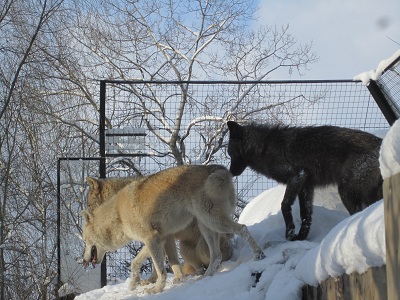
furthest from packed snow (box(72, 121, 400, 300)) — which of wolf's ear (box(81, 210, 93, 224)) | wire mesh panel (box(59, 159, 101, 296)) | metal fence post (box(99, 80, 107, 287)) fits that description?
wire mesh panel (box(59, 159, 101, 296))

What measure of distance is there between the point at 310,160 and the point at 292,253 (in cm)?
151

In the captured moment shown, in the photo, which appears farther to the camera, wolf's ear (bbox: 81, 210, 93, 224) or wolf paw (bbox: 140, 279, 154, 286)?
wolf's ear (bbox: 81, 210, 93, 224)

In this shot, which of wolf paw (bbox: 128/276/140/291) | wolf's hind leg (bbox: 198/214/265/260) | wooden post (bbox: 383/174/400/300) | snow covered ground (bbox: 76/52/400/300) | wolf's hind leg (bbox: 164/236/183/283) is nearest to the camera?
wooden post (bbox: 383/174/400/300)

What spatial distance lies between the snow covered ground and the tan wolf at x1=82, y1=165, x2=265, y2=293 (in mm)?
329

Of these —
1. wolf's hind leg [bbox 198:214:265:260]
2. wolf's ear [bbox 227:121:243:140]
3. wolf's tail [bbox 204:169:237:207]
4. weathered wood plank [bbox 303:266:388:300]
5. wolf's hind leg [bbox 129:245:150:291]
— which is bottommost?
weathered wood plank [bbox 303:266:388:300]

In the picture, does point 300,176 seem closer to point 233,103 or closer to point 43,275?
point 233,103

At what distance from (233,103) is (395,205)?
8419 millimetres

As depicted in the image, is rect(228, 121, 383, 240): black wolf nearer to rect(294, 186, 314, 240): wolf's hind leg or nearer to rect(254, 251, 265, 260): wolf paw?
rect(294, 186, 314, 240): wolf's hind leg

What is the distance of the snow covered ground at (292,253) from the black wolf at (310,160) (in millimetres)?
413

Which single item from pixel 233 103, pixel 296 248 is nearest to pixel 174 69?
pixel 233 103

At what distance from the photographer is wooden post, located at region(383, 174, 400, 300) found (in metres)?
2.30

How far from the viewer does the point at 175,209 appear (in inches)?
273

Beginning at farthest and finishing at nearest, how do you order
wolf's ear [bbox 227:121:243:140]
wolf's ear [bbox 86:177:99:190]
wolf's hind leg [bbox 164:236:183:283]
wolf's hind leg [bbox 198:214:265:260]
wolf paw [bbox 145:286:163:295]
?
wolf's ear [bbox 86:177:99:190] < wolf's ear [bbox 227:121:243:140] < wolf's hind leg [bbox 164:236:183:283] < wolf paw [bbox 145:286:163:295] < wolf's hind leg [bbox 198:214:265:260]

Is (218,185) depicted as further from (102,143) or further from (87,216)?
(102,143)
